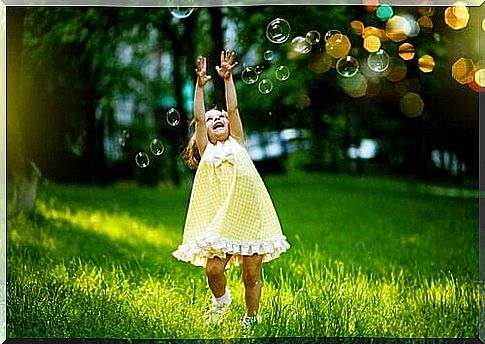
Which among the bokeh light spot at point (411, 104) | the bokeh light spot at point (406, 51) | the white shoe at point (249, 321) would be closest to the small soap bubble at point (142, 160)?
the white shoe at point (249, 321)

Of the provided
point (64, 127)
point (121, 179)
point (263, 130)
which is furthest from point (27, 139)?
point (263, 130)

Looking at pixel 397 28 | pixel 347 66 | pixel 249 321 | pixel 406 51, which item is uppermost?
pixel 397 28

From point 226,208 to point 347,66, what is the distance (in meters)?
1.31

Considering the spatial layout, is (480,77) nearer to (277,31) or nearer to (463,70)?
(463,70)

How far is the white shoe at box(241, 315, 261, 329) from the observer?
4.71 m

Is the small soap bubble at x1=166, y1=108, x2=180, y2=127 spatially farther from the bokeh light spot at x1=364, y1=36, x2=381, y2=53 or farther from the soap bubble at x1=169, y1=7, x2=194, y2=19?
the bokeh light spot at x1=364, y1=36, x2=381, y2=53

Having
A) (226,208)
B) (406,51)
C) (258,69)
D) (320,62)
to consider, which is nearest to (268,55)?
(258,69)

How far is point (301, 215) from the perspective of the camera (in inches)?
254

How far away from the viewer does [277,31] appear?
5148 mm

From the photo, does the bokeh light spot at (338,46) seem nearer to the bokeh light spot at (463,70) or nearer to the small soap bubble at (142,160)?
the bokeh light spot at (463,70)

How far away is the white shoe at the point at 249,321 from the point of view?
4711 mm

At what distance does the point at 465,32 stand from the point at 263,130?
1.42m

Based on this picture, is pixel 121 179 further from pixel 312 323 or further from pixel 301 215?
pixel 312 323

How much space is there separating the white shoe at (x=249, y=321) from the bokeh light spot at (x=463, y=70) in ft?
5.98
